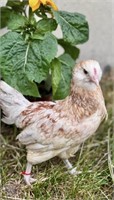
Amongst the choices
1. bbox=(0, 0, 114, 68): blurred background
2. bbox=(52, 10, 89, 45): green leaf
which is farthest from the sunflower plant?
bbox=(0, 0, 114, 68): blurred background

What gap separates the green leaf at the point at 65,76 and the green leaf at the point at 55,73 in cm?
3

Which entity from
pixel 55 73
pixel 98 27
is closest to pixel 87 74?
pixel 55 73

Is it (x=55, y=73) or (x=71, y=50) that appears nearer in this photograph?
(x=55, y=73)

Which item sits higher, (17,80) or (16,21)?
(16,21)

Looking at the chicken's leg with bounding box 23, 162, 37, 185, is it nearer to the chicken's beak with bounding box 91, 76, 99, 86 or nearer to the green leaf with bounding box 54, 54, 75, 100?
the green leaf with bounding box 54, 54, 75, 100

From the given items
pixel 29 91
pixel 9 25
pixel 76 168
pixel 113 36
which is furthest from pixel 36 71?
pixel 113 36

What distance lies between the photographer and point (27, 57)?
62.8 inches

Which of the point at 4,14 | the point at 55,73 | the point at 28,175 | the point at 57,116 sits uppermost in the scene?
the point at 4,14

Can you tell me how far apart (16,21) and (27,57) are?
0.43 feet

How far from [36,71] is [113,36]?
32.5 inches

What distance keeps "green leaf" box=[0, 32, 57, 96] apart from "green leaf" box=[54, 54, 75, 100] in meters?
0.11

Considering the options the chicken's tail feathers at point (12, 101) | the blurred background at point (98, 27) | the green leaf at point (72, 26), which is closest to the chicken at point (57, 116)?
the chicken's tail feathers at point (12, 101)

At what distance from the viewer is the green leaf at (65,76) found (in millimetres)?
1678

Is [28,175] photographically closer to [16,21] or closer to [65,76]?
[65,76]
